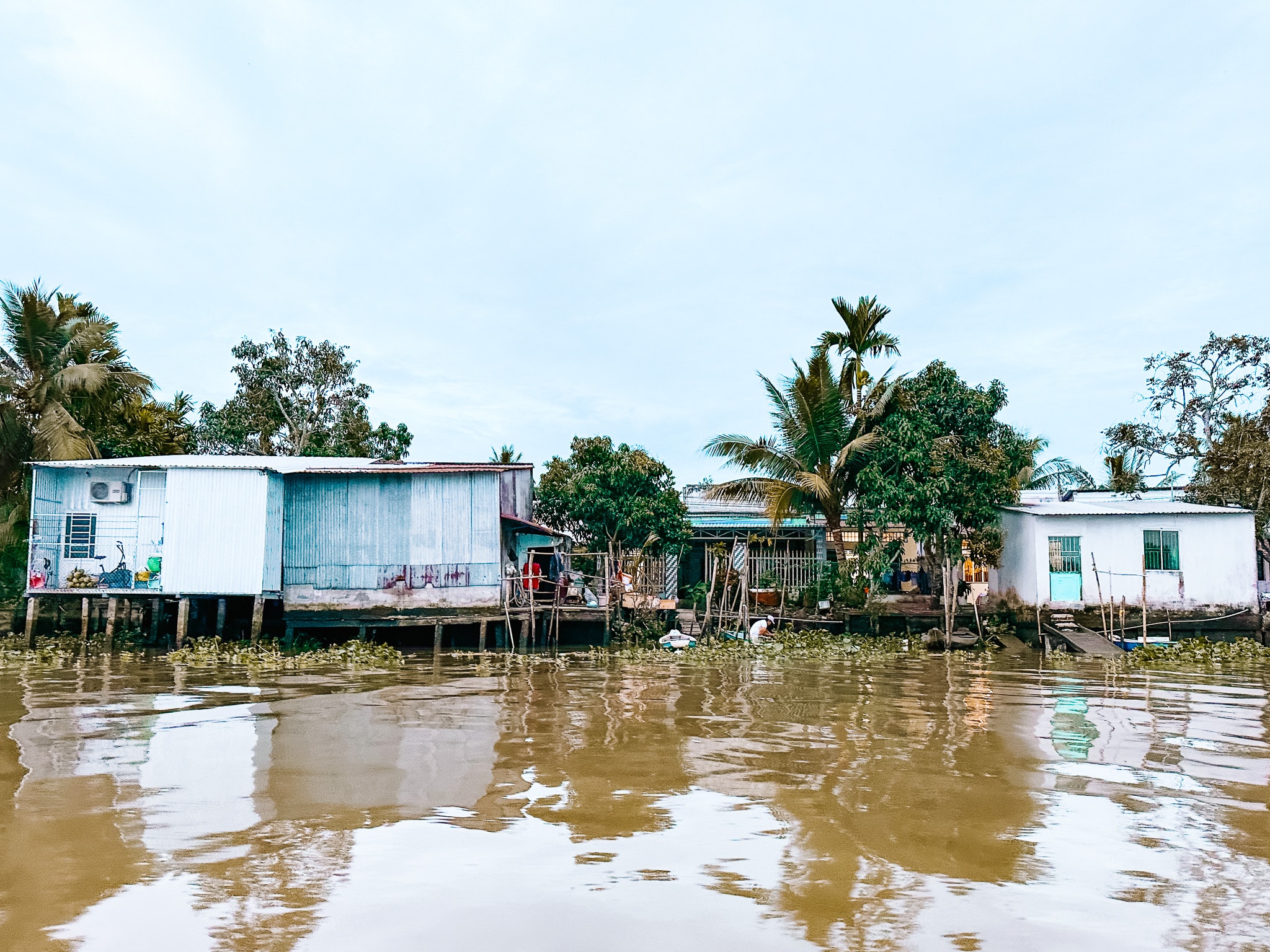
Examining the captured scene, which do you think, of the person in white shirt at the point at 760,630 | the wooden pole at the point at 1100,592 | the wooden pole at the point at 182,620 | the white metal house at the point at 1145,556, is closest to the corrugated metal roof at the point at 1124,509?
the white metal house at the point at 1145,556

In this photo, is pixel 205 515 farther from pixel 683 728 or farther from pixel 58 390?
pixel 683 728

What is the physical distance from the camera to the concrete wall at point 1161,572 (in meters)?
21.9

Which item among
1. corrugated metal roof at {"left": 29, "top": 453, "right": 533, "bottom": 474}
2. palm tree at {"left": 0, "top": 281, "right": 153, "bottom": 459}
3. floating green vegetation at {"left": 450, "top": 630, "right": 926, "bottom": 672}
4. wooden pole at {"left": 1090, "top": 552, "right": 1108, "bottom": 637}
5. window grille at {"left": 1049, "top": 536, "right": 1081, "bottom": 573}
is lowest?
floating green vegetation at {"left": 450, "top": 630, "right": 926, "bottom": 672}

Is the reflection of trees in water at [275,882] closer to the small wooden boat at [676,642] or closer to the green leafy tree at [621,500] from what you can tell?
the small wooden boat at [676,642]

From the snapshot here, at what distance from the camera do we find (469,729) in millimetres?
8539

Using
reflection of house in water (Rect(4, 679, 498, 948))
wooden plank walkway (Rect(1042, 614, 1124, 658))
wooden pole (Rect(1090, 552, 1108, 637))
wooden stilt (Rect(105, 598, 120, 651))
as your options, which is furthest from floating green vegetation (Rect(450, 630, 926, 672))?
wooden stilt (Rect(105, 598, 120, 651))

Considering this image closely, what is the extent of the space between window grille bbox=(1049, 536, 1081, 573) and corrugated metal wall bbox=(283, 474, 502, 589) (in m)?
12.9

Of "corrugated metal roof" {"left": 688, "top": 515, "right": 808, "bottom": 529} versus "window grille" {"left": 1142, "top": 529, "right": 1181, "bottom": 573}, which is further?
"corrugated metal roof" {"left": 688, "top": 515, "right": 808, "bottom": 529}

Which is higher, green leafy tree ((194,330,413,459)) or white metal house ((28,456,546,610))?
green leafy tree ((194,330,413,459))

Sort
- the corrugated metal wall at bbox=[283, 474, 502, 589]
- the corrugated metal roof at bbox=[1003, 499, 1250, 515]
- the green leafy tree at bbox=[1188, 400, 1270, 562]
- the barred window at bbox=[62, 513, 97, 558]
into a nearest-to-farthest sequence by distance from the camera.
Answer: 1. the barred window at bbox=[62, 513, 97, 558]
2. the corrugated metal wall at bbox=[283, 474, 502, 589]
3. the corrugated metal roof at bbox=[1003, 499, 1250, 515]
4. the green leafy tree at bbox=[1188, 400, 1270, 562]

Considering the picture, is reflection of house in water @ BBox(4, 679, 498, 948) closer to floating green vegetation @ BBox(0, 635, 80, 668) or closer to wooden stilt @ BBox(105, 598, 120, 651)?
floating green vegetation @ BBox(0, 635, 80, 668)

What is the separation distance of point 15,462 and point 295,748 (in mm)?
19718

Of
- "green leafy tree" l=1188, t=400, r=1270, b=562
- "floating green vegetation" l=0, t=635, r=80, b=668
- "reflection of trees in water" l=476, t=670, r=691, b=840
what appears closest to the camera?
"reflection of trees in water" l=476, t=670, r=691, b=840

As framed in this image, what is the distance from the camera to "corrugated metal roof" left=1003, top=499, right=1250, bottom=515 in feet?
71.9
